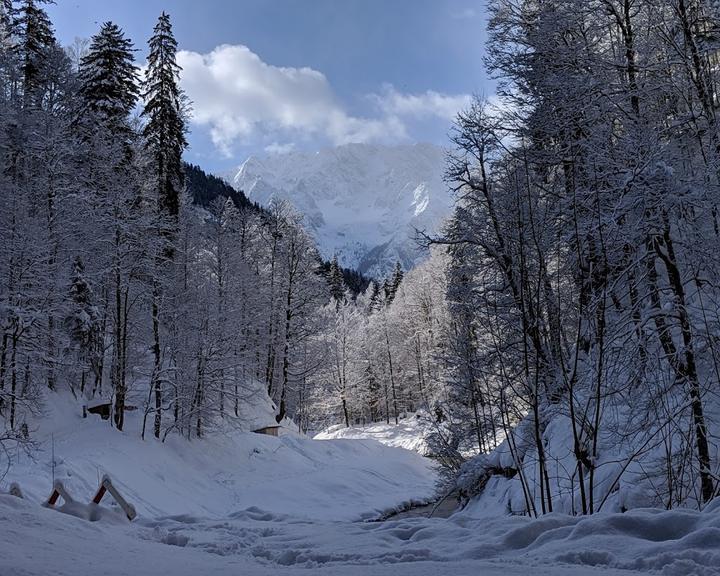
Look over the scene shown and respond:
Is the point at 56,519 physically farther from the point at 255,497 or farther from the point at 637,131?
the point at 255,497

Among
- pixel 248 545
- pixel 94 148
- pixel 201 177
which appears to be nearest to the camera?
pixel 248 545

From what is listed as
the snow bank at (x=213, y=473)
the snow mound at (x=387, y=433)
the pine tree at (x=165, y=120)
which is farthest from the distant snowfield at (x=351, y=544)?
the snow mound at (x=387, y=433)

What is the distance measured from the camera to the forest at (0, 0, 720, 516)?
627 cm

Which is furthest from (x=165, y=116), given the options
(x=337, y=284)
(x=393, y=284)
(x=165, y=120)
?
(x=393, y=284)

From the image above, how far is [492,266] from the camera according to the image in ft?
39.7

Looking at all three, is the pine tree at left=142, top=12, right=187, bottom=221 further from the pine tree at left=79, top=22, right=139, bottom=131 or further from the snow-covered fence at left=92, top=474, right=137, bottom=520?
the snow-covered fence at left=92, top=474, right=137, bottom=520

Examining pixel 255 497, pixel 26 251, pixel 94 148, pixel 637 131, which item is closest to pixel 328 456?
pixel 255 497

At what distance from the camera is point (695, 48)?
682cm

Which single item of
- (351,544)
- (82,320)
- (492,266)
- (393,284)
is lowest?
(351,544)

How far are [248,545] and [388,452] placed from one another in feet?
83.0

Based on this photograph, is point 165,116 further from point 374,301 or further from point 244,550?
point 374,301

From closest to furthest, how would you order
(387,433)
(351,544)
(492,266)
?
(351,544), (492,266), (387,433)

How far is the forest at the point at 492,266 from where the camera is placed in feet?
20.6

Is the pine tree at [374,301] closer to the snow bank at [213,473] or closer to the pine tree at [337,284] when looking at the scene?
the pine tree at [337,284]
